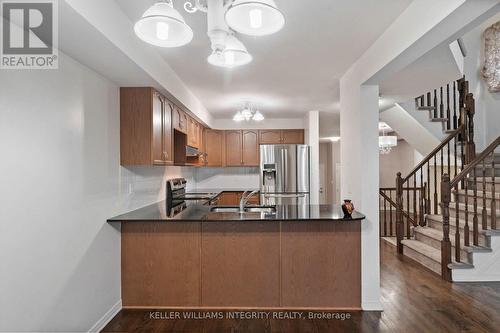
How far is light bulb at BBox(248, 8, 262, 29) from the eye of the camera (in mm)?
1146

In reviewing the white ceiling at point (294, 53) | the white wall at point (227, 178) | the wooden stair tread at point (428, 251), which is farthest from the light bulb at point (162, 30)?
the white wall at point (227, 178)

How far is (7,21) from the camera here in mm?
1571

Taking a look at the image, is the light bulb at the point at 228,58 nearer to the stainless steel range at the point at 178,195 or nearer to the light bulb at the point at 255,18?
the light bulb at the point at 255,18

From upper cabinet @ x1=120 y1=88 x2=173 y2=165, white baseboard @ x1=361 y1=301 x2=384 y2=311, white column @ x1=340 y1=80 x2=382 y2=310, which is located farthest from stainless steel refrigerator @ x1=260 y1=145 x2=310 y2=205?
upper cabinet @ x1=120 y1=88 x2=173 y2=165

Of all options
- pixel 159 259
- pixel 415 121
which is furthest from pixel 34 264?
pixel 415 121

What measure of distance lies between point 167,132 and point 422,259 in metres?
3.82

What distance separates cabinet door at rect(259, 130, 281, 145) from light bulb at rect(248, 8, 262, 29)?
4.53m

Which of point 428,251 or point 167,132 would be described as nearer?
point 167,132

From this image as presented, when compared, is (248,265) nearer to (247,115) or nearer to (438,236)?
(247,115)

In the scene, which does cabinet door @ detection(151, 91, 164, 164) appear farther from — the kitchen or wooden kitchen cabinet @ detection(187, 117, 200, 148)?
wooden kitchen cabinet @ detection(187, 117, 200, 148)

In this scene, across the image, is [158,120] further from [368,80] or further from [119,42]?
[368,80]

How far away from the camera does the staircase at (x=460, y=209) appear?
3.34 metres

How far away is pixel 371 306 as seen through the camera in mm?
2697
